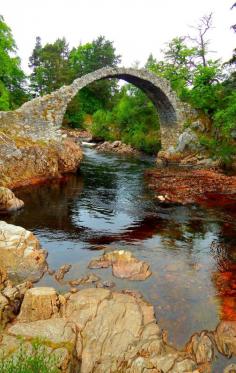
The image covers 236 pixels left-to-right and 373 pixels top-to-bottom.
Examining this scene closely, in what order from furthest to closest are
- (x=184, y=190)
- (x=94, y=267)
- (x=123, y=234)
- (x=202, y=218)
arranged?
(x=184, y=190), (x=202, y=218), (x=123, y=234), (x=94, y=267)

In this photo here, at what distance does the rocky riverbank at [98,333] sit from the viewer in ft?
18.8

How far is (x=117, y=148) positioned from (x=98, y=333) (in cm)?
3352

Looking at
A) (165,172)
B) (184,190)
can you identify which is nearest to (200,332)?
(184,190)

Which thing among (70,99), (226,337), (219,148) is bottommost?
(226,337)

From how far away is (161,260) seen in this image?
32.3 feet

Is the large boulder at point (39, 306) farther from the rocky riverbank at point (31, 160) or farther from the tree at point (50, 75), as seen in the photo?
the tree at point (50, 75)

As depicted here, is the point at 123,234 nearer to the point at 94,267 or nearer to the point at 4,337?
the point at 94,267

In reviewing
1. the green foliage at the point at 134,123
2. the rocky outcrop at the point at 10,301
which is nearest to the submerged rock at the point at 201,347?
the rocky outcrop at the point at 10,301

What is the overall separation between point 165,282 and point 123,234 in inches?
144

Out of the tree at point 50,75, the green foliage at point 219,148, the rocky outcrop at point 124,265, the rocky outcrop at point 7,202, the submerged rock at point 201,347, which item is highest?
the tree at point 50,75

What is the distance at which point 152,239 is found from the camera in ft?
38.0

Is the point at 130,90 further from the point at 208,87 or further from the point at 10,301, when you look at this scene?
the point at 10,301

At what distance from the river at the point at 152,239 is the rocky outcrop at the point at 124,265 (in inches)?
9.0

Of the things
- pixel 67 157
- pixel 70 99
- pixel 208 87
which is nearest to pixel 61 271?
pixel 67 157
